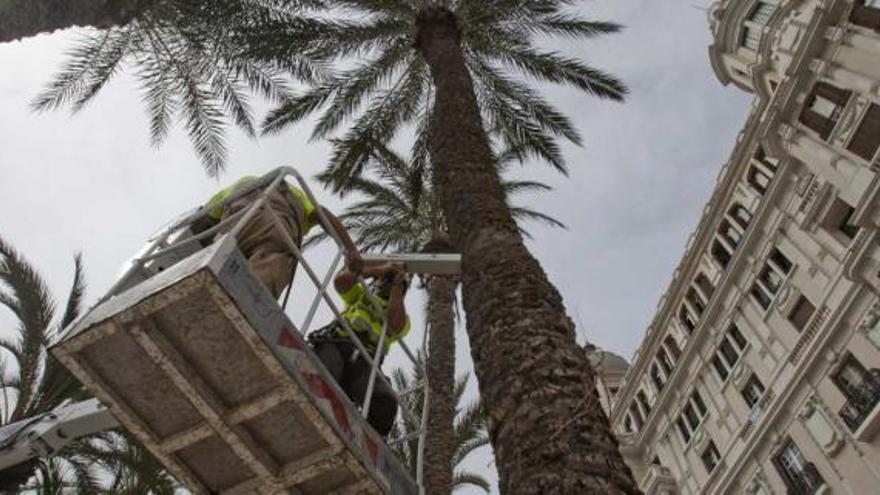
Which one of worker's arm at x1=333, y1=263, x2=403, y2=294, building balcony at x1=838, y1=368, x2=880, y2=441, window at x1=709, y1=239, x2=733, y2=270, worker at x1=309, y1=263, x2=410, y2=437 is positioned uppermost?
window at x1=709, y1=239, x2=733, y2=270

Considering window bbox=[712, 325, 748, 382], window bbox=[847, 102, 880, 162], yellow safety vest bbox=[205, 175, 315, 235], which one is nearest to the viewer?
yellow safety vest bbox=[205, 175, 315, 235]

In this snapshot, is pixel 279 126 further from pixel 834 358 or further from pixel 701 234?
pixel 701 234

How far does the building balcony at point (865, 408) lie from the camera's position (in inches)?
649

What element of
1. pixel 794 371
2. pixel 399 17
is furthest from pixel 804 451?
pixel 399 17

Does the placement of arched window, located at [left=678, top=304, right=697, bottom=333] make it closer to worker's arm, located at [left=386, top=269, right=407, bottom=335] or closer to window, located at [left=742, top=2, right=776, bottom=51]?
window, located at [left=742, top=2, right=776, bottom=51]

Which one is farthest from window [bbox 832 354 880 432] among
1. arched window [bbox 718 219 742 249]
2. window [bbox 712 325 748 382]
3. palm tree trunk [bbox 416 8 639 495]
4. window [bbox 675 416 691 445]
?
palm tree trunk [bbox 416 8 639 495]

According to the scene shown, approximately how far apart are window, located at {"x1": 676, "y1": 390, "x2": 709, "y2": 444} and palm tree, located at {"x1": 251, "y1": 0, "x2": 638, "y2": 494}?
14.2 metres

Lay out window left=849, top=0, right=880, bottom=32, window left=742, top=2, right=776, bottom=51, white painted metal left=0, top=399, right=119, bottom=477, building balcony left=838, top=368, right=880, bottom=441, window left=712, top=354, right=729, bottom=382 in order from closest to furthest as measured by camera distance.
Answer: white painted metal left=0, top=399, right=119, bottom=477 < building balcony left=838, top=368, right=880, bottom=441 < window left=849, top=0, right=880, bottom=32 < window left=712, top=354, right=729, bottom=382 < window left=742, top=2, right=776, bottom=51

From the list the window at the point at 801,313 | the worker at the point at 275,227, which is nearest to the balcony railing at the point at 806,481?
the window at the point at 801,313

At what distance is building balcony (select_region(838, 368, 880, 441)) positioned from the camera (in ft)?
54.1

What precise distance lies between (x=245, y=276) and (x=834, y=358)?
757 inches

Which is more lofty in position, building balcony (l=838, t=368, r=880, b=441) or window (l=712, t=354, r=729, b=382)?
window (l=712, t=354, r=729, b=382)

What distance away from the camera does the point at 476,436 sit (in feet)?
58.9

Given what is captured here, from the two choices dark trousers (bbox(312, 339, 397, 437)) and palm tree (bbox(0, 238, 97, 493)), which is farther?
palm tree (bbox(0, 238, 97, 493))
